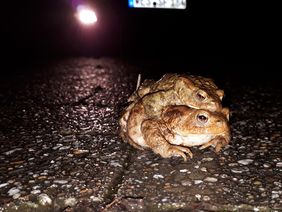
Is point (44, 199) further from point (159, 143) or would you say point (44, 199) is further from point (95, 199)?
point (159, 143)

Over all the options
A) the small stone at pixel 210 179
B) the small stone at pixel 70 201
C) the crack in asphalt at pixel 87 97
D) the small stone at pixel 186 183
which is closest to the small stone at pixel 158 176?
the small stone at pixel 186 183

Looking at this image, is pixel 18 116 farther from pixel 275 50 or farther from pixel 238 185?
pixel 275 50

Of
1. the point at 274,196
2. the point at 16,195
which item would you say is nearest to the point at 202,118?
the point at 274,196

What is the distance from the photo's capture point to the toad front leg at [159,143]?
2.64 meters

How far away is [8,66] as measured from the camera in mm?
6969

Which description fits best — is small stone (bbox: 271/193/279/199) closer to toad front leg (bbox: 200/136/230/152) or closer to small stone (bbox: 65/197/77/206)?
toad front leg (bbox: 200/136/230/152)

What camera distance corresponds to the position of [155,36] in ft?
32.0

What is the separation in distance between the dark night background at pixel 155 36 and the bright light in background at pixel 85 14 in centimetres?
19

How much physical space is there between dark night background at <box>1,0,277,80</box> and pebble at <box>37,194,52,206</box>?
4.07 meters

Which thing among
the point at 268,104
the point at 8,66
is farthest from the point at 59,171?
the point at 8,66

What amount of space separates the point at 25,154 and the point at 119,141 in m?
0.75

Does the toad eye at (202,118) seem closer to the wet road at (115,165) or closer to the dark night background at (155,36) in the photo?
the wet road at (115,165)

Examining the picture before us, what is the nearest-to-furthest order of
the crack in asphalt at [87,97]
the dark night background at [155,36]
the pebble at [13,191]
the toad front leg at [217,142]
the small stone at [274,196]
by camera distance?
the small stone at [274,196] → the pebble at [13,191] → the toad front leg at [217,142] → the crack in asphalt at [87,97] → the dark night background at [155,36]

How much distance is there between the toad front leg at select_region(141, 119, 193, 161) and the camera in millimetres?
2645
